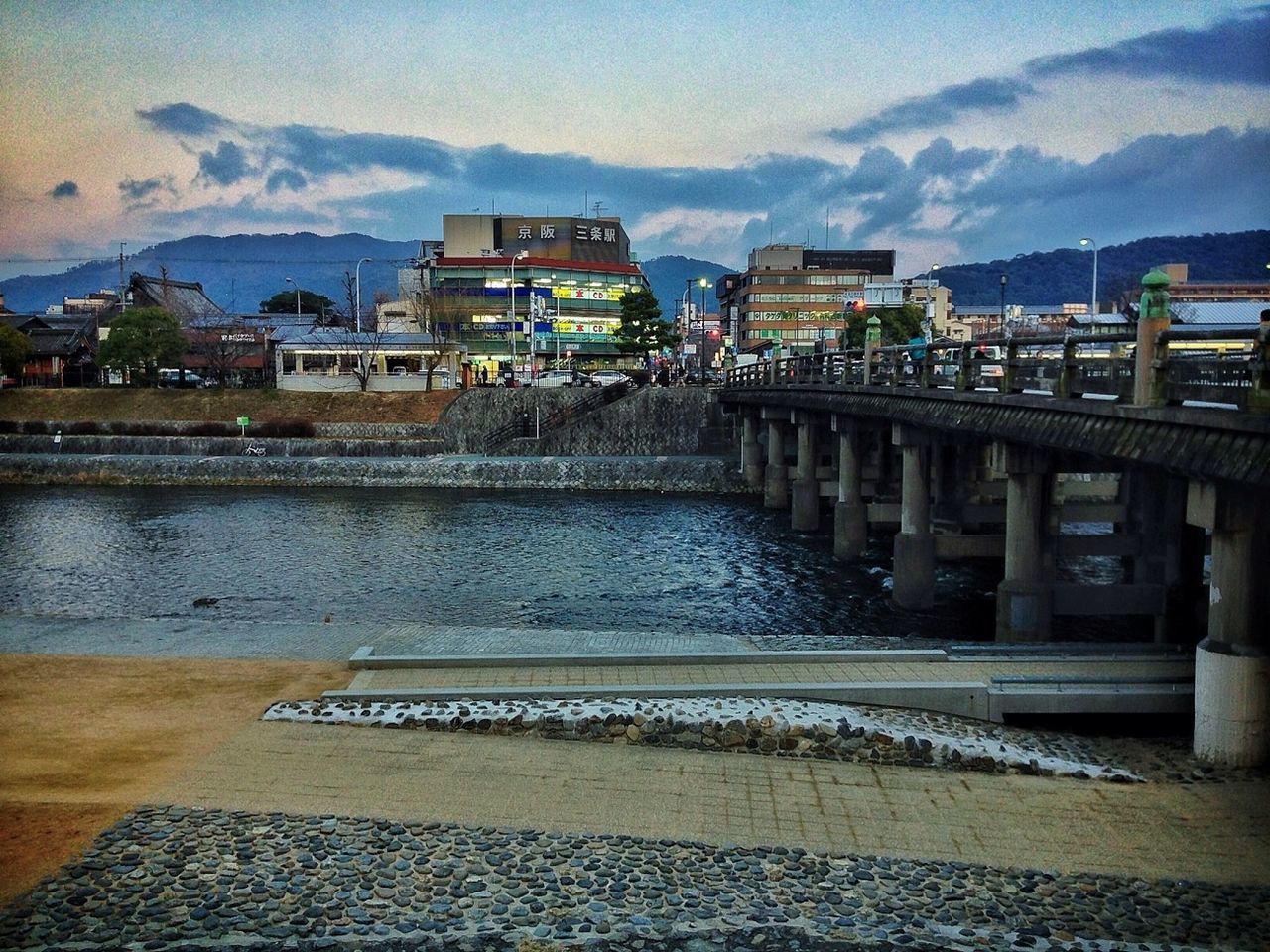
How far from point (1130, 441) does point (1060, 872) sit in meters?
5.75

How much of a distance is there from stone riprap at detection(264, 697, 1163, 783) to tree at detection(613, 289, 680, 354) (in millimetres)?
63462

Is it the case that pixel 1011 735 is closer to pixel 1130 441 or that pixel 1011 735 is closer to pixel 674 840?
pixel 1130 441

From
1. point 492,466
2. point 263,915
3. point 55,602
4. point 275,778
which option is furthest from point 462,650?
point 492,466

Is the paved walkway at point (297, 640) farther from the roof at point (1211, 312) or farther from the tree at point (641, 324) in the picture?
the tree at point (641, 324)

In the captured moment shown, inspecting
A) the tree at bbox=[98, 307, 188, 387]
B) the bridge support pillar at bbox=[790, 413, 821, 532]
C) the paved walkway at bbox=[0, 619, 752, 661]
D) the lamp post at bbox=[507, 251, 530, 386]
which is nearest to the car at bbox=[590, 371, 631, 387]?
the lamp post at bbox=[507, 251, 530, 386]

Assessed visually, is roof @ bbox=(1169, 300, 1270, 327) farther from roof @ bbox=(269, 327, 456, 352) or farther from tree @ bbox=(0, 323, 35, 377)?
tree @ bbox=(0, 323, 35, 377)

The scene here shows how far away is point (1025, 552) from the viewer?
1694 centimetres

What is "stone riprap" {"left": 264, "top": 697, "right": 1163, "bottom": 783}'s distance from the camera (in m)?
11.4

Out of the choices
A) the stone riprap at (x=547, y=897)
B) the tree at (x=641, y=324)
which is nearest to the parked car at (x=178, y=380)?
the tree at (x=641, y=324)

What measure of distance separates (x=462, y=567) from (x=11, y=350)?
53.5 metres

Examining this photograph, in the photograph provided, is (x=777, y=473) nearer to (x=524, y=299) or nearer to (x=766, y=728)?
(x=766, y=728)

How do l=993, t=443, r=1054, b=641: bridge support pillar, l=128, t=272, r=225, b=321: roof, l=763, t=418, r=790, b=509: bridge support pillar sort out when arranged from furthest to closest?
l=128, t=272, r=225, b=321: roof < l=763, t=418, r=790, b=509: bridge support pillar < l=993, t=443, r=1054, b=641: bridge support pillar

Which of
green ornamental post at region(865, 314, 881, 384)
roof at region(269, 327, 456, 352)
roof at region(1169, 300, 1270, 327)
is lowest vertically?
green ornamental post at region(865, 314, 881, 384)

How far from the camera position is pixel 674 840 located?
30.9 ft
